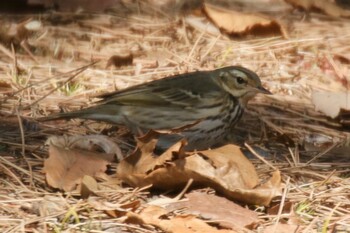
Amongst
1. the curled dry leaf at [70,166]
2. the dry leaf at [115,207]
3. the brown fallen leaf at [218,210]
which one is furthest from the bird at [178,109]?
the dry leaf at [115,207]

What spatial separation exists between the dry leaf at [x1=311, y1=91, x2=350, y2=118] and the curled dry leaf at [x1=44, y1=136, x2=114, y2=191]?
1608mm

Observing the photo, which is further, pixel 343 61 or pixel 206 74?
pixel 343 61

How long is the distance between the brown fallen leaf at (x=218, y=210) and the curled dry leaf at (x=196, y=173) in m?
0.06

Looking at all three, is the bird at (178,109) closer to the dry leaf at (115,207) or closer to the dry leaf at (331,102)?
the dry leaf at (331,102)

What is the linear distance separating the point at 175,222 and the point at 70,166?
0.70 m

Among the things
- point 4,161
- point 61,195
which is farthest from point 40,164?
point 61,195

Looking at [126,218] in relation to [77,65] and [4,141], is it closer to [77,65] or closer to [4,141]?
[4,141]

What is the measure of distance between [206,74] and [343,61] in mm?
1512

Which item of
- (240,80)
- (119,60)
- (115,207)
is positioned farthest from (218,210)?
(119,60)

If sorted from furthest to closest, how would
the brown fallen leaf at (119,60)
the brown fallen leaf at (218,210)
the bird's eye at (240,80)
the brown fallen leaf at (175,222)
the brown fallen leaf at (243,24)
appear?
the brown fallen leaf at (243,24) → the brown fallen leaf at (119,60) → the bird's eye at (240,80) → the brown fallen leaf at (218,210) → the brown fallen leaf at (175,222)

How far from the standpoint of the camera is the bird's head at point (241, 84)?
5168 mm

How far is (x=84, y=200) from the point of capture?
388cm

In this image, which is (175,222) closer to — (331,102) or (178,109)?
(178,109)

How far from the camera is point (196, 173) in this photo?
394 cm
